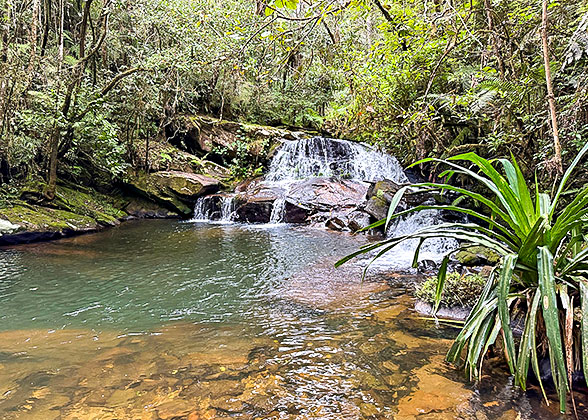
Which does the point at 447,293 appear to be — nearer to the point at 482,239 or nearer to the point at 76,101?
the point at 482,239

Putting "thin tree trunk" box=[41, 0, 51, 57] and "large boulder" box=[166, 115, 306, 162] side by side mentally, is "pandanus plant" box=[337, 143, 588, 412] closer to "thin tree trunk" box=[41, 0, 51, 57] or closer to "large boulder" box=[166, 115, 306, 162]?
"thin tree trunk" box=[41, 0, 51, 57]

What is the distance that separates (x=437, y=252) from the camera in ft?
24.2

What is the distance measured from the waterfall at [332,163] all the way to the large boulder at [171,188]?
3152 mm

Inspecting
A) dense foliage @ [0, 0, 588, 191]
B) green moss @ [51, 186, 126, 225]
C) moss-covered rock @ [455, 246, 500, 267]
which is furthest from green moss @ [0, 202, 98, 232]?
moss-covered rock @ [455, 246, 500, 267]

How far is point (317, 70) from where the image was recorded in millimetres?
15461

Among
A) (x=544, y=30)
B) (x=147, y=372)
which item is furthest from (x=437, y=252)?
(x=147, y=372)

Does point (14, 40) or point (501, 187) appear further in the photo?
point (14, 40)

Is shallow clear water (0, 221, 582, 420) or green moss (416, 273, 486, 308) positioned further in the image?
green moss (416, 273, 486, 308)

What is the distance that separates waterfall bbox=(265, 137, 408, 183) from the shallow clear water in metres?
8.88

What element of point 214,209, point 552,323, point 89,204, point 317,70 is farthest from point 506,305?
point 317,70

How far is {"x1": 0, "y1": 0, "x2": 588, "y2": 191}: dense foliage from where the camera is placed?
4.02 meters

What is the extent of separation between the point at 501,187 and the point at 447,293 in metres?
1.68

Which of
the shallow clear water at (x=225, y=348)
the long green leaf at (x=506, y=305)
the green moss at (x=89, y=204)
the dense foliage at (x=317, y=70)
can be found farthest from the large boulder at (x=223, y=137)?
the long green leaf at (x=506, y=305)

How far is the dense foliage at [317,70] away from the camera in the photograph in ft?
13.2
